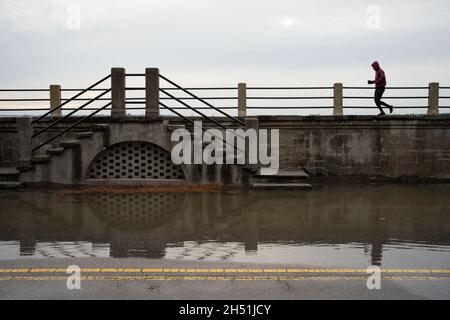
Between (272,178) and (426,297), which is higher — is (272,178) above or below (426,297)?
above

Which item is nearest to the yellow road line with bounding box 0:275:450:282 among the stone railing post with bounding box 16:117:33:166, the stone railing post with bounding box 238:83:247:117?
the stone railing post with bounding box 16:117:33:166

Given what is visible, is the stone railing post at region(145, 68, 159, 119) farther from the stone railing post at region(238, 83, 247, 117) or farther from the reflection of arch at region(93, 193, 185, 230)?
the stone railing post at region(238, 83, 247, 117)

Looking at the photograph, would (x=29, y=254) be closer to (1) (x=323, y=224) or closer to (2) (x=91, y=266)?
(2) (x=91, y=266)

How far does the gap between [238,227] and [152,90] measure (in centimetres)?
659

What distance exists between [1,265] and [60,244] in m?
1.15

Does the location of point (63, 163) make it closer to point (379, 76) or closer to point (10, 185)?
point (10, 185)

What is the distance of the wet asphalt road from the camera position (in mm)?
5008

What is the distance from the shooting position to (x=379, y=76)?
15.3 metres

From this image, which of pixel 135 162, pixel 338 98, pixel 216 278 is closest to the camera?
pixel 216 278

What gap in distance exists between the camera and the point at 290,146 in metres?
15.2

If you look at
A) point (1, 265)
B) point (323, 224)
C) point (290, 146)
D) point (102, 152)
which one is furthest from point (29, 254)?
point (290, 146)

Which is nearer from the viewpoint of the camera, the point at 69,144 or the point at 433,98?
the point at 69,144

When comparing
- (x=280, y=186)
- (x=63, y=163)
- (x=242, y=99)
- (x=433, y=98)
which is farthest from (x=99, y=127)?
(x=433, y=98)

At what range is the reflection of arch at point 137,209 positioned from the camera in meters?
8.64
